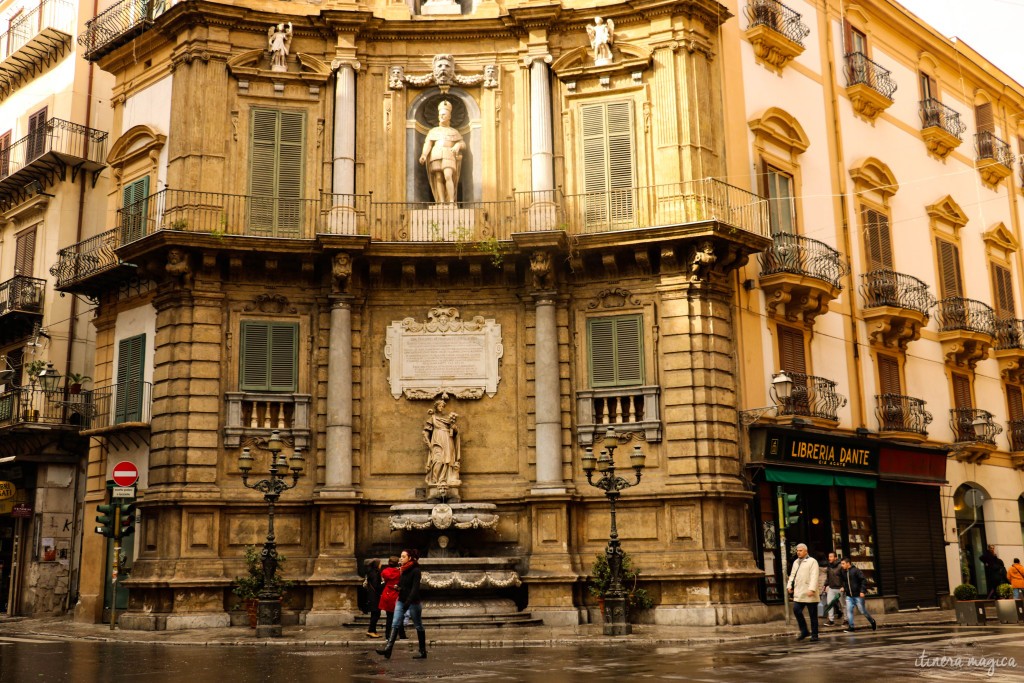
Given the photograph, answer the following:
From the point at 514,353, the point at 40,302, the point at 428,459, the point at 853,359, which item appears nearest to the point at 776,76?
the point at 853,359

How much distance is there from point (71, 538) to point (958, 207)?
26032 mm

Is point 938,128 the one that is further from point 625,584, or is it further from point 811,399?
point 625,584

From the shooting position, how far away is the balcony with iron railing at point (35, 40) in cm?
3238

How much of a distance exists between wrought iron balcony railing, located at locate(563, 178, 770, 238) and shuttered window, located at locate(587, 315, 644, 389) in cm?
205

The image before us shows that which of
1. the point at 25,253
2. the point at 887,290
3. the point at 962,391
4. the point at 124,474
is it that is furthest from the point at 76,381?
the point at 962,391

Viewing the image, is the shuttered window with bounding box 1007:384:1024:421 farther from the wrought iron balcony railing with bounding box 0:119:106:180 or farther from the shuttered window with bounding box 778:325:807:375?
the wrought iron balcony railing with bounding box 0:119:106:180

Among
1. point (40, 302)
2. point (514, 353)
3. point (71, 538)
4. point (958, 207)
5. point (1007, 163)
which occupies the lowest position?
point (71, 538)

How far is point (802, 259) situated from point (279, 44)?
1275cm

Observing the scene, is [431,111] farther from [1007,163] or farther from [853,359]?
[1007,163]

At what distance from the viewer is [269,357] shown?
24.7 metres

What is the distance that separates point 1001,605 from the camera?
2386cm

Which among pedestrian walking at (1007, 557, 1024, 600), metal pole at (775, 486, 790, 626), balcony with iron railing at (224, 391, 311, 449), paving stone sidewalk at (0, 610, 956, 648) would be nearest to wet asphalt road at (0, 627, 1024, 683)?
paving stone sidewalk at (0, 610, 956, 648)

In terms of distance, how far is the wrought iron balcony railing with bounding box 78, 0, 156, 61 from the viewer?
88.6 feet

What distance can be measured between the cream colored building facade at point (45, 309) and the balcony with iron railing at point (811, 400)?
16.7 m
